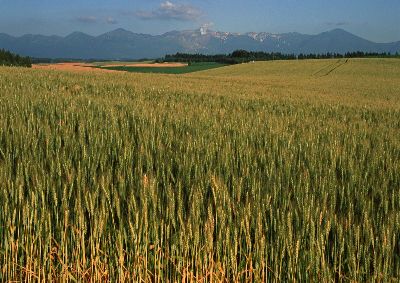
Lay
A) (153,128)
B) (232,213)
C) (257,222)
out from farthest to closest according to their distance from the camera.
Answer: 1. (153,128)
2. (232,213)
3. (257,222)

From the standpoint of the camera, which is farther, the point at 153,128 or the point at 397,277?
the point at 153,128

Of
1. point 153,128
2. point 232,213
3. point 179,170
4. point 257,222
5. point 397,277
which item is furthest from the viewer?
point 153,128

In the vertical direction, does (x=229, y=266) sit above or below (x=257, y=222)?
below

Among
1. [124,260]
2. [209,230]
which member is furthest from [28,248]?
[209,230]

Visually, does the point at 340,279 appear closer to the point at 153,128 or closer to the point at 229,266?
the point at 229,266

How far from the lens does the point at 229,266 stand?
2.33m

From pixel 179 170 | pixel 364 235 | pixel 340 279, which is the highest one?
pixel 179 170

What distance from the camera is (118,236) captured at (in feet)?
7.47

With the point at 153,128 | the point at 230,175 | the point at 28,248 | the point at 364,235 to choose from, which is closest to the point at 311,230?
the point at 364,235

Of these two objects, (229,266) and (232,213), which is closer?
(229,266)

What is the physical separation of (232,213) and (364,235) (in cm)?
77

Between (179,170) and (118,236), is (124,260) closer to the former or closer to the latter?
(118,236)

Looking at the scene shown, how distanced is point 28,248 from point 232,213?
1225mm

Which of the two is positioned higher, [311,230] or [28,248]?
[311,230]
